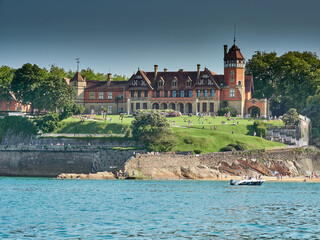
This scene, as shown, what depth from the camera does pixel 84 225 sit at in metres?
50.7

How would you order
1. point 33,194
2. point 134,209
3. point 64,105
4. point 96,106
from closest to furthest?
point 134,209 < point 33,194 < point 64,105 < point 96,106

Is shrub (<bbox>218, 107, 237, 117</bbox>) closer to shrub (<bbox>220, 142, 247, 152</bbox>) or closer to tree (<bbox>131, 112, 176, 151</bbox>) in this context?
shrub (<bbox>220, 142, 247, 152</bbox>)

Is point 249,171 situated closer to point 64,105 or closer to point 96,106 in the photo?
point 64,105

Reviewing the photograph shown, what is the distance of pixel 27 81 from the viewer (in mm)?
142125

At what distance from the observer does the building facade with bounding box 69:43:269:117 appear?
14775cm

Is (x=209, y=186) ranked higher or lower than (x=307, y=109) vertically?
lower

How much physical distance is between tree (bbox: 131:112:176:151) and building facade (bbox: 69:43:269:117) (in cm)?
3585

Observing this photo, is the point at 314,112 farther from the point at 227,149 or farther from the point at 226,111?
the point at 227,149

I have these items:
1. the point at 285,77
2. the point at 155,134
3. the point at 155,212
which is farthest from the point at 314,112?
the point at 155,212

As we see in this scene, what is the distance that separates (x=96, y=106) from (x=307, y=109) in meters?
47.9

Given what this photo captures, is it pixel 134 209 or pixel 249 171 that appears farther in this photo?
pixel 249 171

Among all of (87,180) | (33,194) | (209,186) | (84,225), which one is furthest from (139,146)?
(84,225)

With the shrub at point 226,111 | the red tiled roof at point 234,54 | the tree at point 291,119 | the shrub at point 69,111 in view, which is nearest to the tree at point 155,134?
the shrub at point 69,111

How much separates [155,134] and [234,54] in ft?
142
